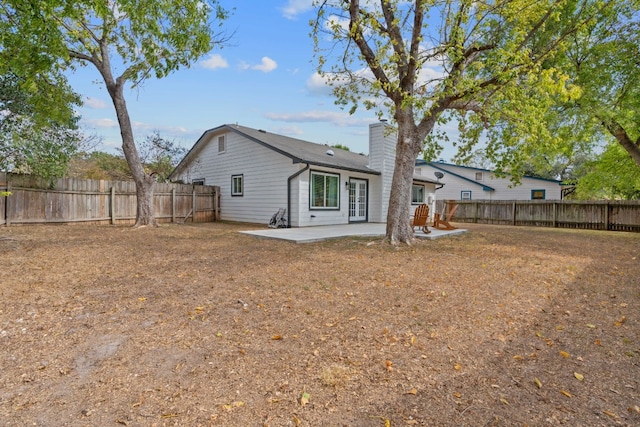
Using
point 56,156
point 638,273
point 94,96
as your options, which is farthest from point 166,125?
point 638,273

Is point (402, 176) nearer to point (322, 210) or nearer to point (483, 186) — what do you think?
point (322, 210)

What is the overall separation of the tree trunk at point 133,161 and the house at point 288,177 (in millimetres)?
4010

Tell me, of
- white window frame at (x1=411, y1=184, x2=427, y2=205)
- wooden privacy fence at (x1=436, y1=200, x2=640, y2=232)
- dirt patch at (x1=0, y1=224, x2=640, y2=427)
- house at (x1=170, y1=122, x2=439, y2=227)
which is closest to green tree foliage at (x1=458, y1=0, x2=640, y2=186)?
house at (x1=170, y1=122, x2=439, y2=227)

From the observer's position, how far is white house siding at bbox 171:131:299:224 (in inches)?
525

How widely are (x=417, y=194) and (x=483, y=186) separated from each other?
27.2 feet

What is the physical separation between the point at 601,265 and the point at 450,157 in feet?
17.3

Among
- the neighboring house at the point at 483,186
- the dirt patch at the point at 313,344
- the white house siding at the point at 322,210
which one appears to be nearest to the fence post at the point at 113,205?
the white house siding at the point at 322,210

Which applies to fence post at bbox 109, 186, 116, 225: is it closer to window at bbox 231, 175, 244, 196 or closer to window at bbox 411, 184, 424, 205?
window at bbox 231, 175, 244, 196

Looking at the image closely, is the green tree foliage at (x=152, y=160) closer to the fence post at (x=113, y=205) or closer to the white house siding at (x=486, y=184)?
the fence post at (x=113, y=205)

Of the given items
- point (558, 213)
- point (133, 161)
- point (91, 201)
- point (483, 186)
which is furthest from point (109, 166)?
point (558, 213)

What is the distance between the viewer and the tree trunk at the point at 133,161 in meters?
11.5

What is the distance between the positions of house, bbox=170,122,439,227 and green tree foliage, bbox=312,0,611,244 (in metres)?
3.44

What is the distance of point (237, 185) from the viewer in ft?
50.6

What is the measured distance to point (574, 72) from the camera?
1109cm
